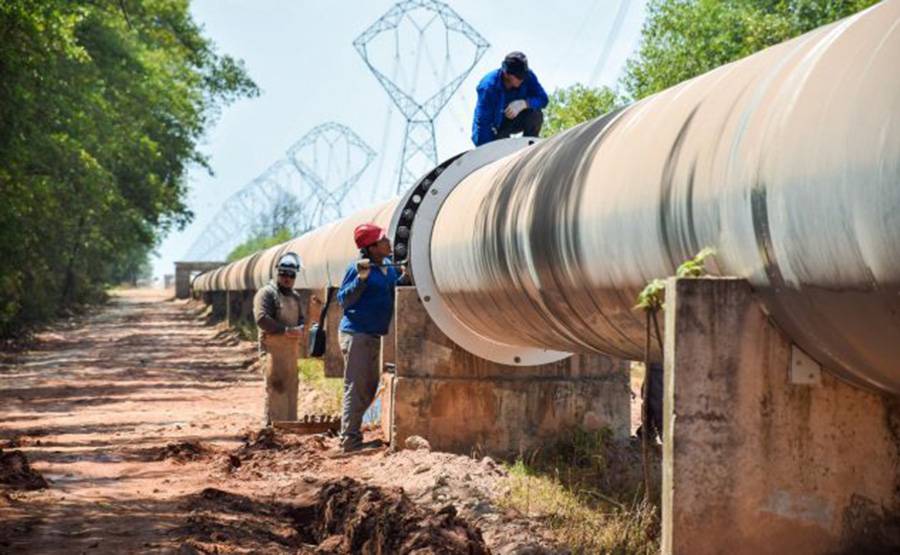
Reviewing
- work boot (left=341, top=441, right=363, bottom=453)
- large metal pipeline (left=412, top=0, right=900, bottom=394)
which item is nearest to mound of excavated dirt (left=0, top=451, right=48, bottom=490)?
work boot (left=341, top=441, right=363, bottom=453)

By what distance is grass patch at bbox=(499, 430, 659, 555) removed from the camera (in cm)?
632

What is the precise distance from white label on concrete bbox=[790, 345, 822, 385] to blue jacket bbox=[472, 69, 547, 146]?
19.4ft

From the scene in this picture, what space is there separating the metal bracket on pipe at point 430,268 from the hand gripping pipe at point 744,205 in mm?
1721

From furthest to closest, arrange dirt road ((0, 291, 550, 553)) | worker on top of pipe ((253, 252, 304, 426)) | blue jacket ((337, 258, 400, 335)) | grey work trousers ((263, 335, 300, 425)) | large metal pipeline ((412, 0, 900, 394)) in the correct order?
grey work trousers ((263, 335, 300, 425)) < worker on top of pipe ((253, 252, 304, 426)) < blue jacket ((337, 258, 400, 335)) < dirt road ((0, 291, 550, 553)) < large metal pipeline ((412, 0, 900, 394))

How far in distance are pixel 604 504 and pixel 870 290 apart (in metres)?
4.47

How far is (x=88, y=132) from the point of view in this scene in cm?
2989

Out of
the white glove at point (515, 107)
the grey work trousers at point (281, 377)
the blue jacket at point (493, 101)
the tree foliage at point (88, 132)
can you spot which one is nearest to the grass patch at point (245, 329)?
the tree foliage at point (88, 132)

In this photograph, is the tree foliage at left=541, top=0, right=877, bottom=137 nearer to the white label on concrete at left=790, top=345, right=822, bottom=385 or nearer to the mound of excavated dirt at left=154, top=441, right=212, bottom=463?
the mound of excavated dirt at left=154, top=441, right=212, bottom=463

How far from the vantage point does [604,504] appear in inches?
306

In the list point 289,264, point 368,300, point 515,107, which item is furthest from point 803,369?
point 289,264

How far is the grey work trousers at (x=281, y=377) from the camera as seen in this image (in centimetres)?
1220


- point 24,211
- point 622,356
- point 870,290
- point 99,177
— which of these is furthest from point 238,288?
point 870,290

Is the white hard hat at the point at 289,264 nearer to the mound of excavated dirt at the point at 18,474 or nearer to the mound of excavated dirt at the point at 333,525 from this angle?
the mound of excavated dirt at the point at 18,474

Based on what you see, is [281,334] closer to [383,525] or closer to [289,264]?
[289,264]
